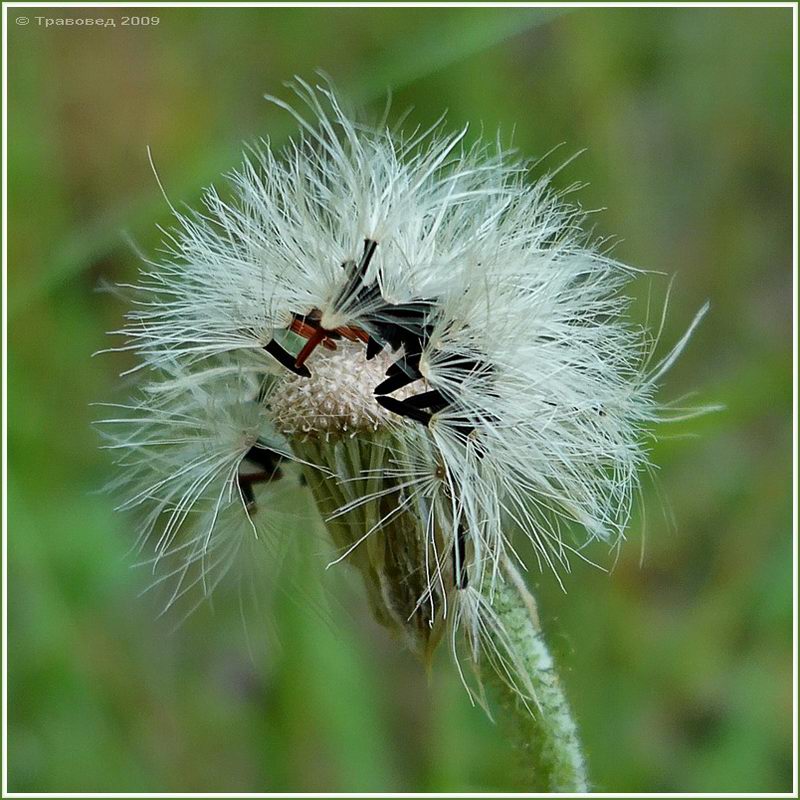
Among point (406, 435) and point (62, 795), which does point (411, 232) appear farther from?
point (62, 795)

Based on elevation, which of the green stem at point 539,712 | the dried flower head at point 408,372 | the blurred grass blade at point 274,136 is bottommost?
the green stem at point 539,712

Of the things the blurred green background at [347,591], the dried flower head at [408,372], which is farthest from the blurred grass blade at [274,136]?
the dried flower head at [408,372]

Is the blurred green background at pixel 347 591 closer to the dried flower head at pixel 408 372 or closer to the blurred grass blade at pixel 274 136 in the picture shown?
the blurred grass blade at pixel 274 136

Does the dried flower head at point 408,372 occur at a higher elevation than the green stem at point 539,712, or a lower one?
higher

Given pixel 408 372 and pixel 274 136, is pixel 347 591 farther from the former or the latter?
pixel 274 136

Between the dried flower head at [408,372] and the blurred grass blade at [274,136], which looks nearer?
the dried flower head at [408,372]
